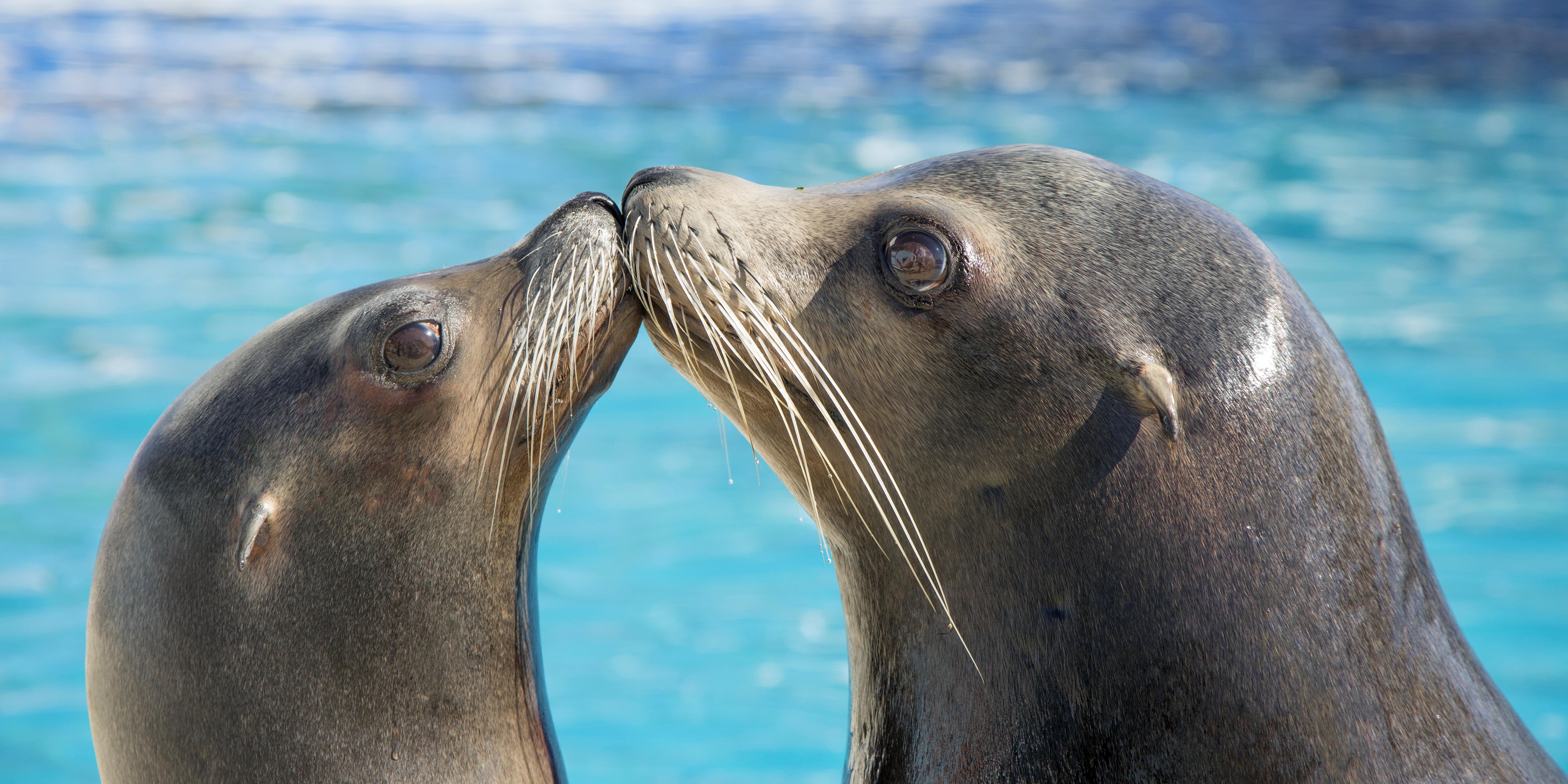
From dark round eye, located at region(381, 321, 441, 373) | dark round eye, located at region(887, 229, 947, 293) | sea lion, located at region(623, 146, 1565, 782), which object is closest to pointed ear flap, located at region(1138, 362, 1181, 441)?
sea lion, located at region(623, 146, 1565, 782)

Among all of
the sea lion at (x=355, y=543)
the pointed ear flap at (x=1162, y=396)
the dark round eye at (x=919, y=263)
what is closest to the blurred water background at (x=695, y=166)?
the sea lion at (x=355, y=543)

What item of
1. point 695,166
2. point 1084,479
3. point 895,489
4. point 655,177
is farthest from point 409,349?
point 695,166

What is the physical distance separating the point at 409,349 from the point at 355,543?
342 millimetres

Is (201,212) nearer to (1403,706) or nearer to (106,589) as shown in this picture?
(106,589)

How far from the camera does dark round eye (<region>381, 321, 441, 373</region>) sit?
2604 mm

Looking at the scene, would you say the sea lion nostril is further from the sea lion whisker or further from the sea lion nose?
the sea lion whisker

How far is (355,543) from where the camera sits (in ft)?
8.45

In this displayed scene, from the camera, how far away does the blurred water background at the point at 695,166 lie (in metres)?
6.54

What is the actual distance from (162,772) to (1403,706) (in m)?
2.03

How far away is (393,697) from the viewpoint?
8.46 feet

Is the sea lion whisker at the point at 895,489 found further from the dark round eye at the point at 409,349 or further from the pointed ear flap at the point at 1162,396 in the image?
the dark round eye at the point at 409,349

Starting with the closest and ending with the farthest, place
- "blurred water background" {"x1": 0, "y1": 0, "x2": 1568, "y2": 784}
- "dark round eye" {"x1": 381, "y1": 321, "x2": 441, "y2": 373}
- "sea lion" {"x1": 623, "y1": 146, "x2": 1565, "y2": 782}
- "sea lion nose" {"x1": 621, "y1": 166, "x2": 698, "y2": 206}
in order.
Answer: "sea lion" {"x1": 623, "y1": 146, "x2": 1565, "y2": 782} < "dark round eye" {"x1": 381, "y1": 321, "x2": 441, "y2": 373} < "sea lion nose" {"x1": 621, "y1": 166, "x2": 698, "y2": 206} < "blurred water background" {"x1": 0, "y1": 0, "x2": 1568, "y2": 784}

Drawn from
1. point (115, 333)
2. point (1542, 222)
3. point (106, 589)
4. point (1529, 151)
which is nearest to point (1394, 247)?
point (1542, 222)

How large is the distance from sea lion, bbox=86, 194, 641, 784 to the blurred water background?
3262mm
